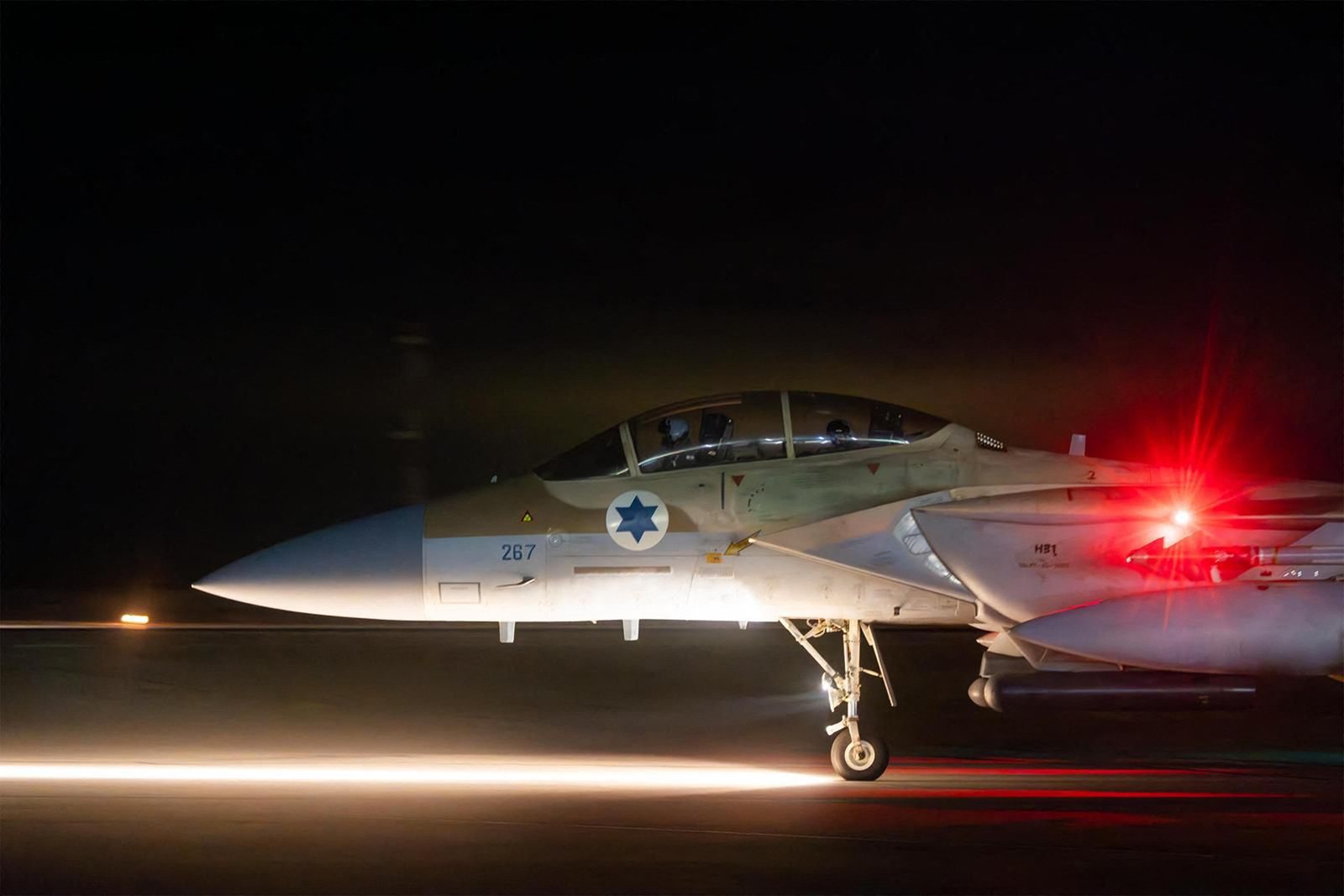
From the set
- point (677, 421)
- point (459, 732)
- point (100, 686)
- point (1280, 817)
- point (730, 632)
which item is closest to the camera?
point (1280, 817)

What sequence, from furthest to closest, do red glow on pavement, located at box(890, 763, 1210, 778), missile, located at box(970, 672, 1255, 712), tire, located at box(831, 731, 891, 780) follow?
red glow on pavement, located at box(890, 763, 1210, 778)
missile, located at box(970, 672, 1255, 712)
tire, located at box(831, 731, 891, 780)

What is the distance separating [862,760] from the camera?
8.36m

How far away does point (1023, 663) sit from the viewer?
8891 millimetres

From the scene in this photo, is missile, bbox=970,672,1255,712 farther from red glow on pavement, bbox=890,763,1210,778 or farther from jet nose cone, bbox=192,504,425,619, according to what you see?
jet nose cone, bbox=192,504,425,619

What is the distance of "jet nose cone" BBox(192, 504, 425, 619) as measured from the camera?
803cm

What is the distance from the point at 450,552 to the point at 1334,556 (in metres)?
5.72

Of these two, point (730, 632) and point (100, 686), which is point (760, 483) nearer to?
point (100, 686)

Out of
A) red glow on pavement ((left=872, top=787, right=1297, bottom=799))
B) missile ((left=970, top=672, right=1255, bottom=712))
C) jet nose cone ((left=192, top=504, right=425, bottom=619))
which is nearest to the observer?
red glow on pavement ((left=872, top=787, right=1297, bottom=799))

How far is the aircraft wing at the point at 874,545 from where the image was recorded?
26.7 ft

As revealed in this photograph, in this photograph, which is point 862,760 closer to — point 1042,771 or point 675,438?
point 1042,771

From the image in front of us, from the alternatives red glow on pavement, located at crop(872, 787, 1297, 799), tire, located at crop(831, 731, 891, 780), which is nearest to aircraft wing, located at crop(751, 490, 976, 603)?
tire, located at crop(831, 731, 891, 780)

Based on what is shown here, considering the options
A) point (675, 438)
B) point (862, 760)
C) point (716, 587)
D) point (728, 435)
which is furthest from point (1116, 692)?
point (675, 438)

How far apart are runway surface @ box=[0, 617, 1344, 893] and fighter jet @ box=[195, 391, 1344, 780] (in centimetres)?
102

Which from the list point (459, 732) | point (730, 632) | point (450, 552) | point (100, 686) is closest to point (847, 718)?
point (450, 552)
